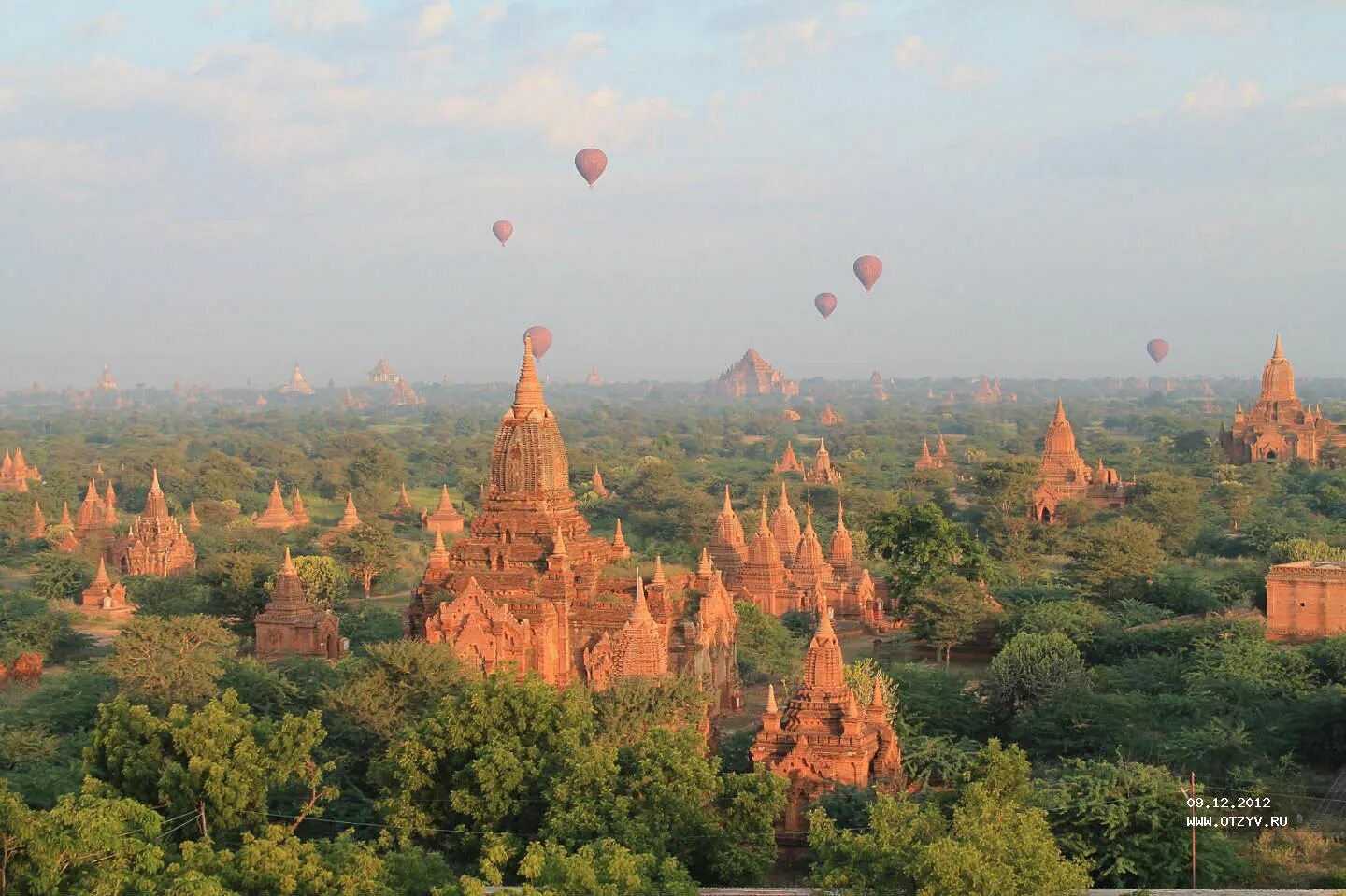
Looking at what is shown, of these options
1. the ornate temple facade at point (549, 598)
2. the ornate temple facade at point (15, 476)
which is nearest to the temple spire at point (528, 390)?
the ornate temple facade at point (549, 598)

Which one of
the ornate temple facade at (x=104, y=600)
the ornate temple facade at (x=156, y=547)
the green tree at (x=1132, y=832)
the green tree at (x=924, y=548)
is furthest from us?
the ornate temple facade at (x=156, y=547)

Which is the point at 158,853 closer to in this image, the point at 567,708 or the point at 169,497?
the point at 567,708

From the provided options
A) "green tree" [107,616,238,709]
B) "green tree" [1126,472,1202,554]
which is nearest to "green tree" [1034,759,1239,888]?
"green tree" [107,616,238,709]

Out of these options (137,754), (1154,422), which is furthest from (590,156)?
(1154,422)

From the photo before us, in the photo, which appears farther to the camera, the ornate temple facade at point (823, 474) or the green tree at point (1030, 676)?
the ornate temple facade at point (823, 474)

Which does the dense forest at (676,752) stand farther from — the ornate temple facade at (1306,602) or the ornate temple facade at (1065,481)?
the ornate temple facade at (1065,481)

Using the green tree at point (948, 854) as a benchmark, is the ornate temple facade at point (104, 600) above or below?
below

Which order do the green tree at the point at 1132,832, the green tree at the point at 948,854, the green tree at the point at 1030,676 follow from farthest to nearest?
the green tree at the point at 1030,676 → the green tree at the point at 1132,832 → the green tree at the point at 948,854

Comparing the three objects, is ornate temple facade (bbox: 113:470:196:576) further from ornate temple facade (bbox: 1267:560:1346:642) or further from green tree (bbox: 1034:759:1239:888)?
green tree (bbox: 1034:759:1239:888)

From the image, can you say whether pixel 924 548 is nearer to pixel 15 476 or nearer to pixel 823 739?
pixel 823 739
